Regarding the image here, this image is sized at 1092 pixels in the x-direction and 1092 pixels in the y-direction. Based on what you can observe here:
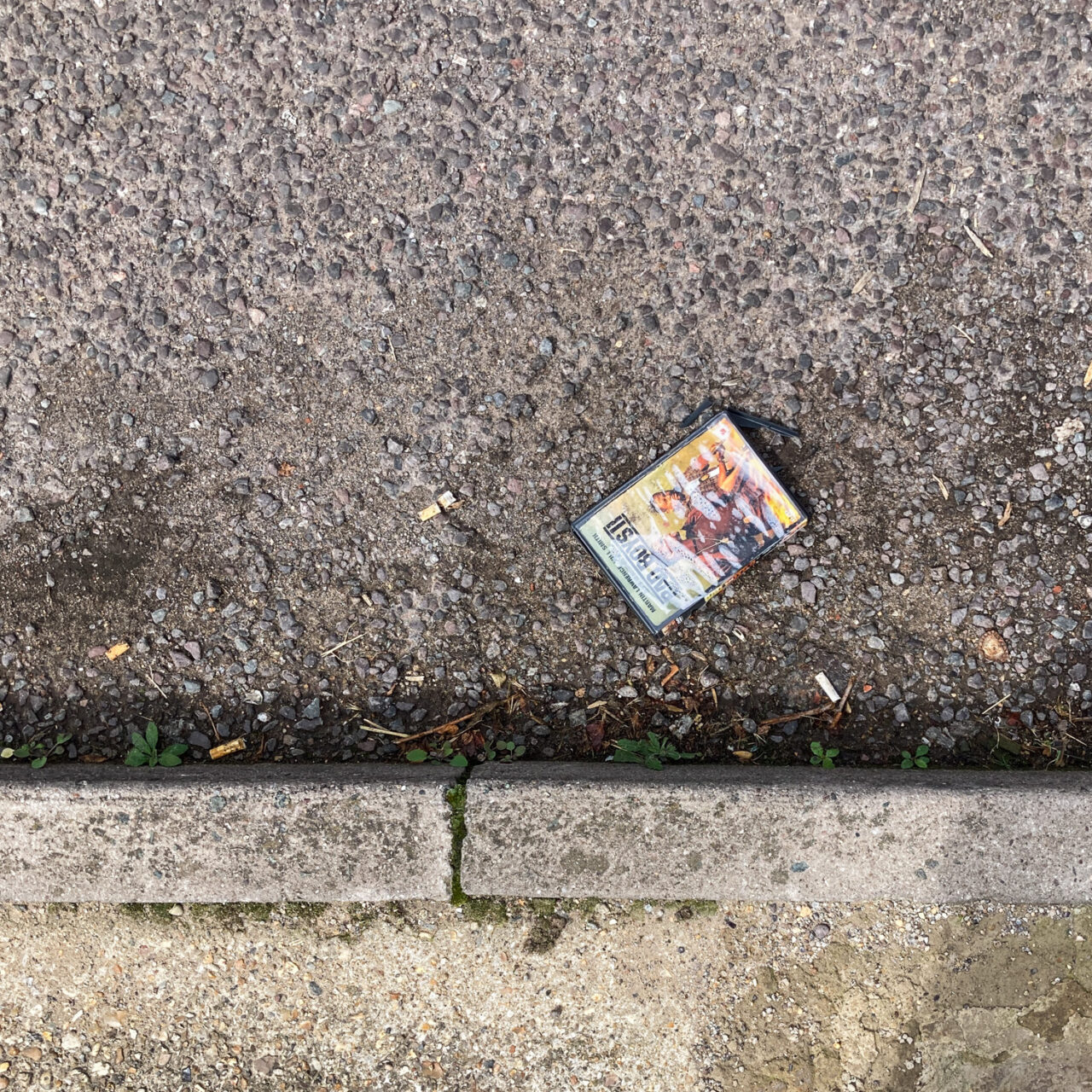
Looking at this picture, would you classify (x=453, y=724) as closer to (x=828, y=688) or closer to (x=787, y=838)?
(x=787, y=838)

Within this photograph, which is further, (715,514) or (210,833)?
(715,514)

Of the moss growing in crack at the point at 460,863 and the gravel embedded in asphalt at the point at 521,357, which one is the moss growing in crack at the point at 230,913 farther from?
the moss growing in crack at the point at 460,863

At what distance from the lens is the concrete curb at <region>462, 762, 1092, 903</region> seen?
2.19 meters

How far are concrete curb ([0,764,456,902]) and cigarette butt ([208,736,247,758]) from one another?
0.24 metres

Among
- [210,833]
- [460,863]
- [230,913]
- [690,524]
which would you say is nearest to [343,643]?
[210,833]

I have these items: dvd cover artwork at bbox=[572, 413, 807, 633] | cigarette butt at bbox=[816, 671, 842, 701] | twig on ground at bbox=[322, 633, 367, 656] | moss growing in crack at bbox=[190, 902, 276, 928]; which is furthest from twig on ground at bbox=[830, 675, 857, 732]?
moss growing in crack at bbox=[190, 902, 276, 928]

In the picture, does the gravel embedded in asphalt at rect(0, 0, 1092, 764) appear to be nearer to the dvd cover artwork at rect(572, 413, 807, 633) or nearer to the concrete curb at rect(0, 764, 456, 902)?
the dvd cover artwork at rect(572, 413, 807, 633)

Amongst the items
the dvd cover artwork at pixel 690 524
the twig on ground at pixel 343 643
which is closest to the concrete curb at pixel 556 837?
the twig on ground at pixel 343 643

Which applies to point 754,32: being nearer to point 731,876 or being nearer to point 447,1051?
point 731,876

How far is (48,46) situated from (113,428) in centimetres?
129

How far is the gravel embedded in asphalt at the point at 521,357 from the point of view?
2.47m

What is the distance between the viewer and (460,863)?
2236 mm

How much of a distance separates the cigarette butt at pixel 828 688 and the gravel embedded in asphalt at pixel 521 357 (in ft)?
0.09

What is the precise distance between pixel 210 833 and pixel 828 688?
1.92 metres
